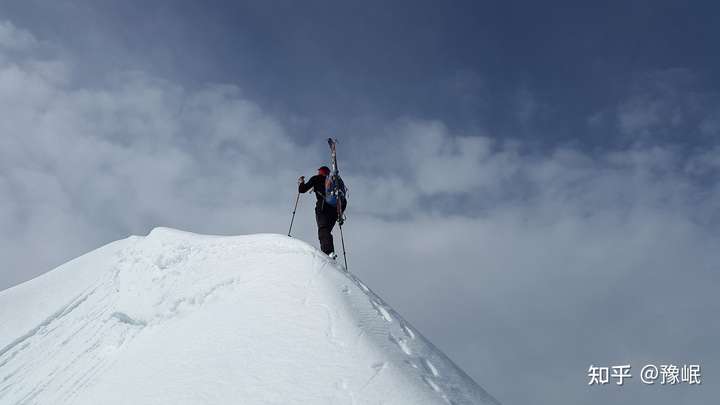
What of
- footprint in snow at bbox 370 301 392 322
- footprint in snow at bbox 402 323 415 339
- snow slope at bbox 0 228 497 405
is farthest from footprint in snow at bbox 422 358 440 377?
footprint in snow at bbox 370 301 392 322

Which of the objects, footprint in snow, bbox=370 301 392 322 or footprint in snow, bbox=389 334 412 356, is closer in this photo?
footprint in snow, bbox=389 334 412 356

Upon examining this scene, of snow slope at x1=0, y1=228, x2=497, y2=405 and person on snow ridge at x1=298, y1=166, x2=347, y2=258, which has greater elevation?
person on snow ridge at x1=298, y1=166, x2=347, y2=258

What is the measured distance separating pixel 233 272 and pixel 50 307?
4907mm

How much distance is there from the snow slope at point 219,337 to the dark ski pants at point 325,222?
7.34 ft

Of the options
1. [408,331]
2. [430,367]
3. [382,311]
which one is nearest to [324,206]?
[382,311]

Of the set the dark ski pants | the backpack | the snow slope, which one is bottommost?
the snow slope

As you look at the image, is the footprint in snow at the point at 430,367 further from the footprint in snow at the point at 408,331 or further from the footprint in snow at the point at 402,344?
the footprint in snow at the point at 408,331

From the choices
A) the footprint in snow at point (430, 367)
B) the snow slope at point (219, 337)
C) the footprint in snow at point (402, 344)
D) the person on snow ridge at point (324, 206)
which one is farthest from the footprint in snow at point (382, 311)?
the person on snow ridge at point (324, 206)

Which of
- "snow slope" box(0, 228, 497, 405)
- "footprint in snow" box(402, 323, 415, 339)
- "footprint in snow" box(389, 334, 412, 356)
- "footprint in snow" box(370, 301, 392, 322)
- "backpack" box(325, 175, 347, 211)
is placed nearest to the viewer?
"snow slope" box(0, 228, 497, 405)

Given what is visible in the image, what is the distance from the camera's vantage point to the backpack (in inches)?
457

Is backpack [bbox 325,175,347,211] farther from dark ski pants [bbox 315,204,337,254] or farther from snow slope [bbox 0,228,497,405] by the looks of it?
snow slope [bbox 0,228,497,405]

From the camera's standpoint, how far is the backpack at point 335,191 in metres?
11.6

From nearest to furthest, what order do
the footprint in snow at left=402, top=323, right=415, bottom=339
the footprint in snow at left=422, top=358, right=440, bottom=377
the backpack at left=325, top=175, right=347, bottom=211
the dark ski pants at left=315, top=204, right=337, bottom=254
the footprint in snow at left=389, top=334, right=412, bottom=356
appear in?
the footprint in snow at left=422, top=358, right=440, bottom=377 → the footprint in snow at left=389, top=334, right=412, bottom=356 → the footprint in snow at left=402, top=323, right=415, bottom=339 → the dark ski pants at left=315, top=204, right=337, bottom=254 → the backpack at left=325, top=175, right=347, bottom=211

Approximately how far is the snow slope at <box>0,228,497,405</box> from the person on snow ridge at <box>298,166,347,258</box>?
2.25m
